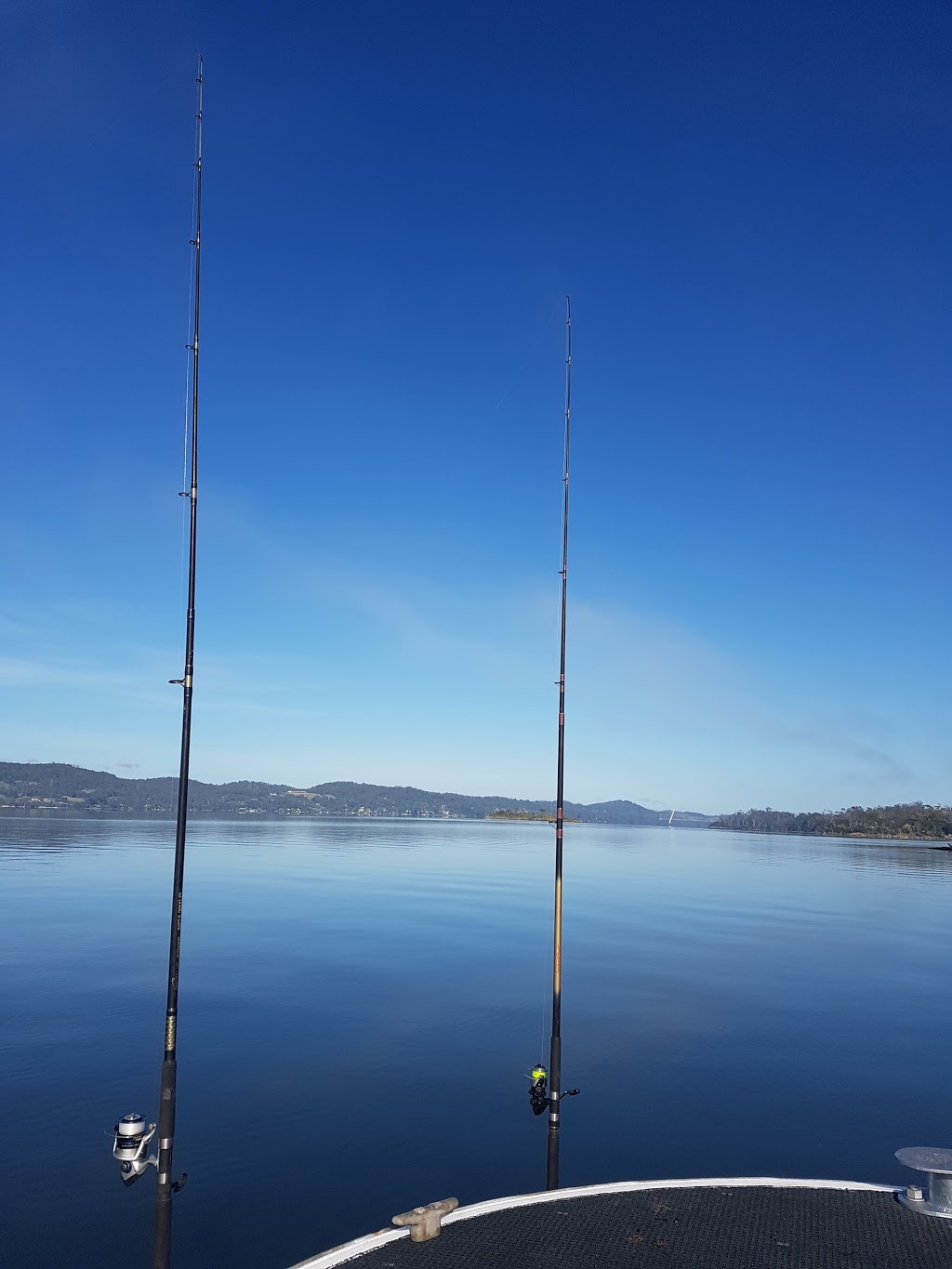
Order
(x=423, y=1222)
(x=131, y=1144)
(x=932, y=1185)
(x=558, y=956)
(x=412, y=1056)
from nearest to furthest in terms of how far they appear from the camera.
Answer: (x=423, y=1222)
(x=932, y=1185)
(x=131, y=1144)
(x=558, y=956)
(x=412, y=1056)

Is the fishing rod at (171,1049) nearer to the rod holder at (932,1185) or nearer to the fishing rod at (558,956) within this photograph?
the fishing rod at (558,956)

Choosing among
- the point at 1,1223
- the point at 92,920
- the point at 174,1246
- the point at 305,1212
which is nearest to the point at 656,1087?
the point at 305,1212

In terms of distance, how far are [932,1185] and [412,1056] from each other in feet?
41.7

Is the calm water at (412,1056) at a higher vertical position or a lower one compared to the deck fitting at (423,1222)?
lower

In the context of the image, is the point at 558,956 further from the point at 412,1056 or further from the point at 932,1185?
the point at 412,1056

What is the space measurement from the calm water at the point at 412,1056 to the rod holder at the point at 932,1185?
21.9ft

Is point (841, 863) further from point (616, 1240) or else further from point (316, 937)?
point (616, 1240)

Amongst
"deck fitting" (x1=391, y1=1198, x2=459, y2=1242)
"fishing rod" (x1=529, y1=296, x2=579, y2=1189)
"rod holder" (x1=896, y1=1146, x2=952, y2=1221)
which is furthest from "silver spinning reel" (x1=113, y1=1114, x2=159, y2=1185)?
"rod holder" (x1=896, y1=1146, x2=952, y2=1221)

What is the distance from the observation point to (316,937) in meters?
31.5

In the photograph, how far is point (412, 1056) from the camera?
1731 cm

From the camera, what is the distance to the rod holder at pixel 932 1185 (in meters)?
6.08

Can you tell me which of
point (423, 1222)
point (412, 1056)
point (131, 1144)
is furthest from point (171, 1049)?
point (412, 1056)

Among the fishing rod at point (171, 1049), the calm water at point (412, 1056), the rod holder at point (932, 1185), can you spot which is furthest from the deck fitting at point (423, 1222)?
the calm water at point (412, 1056)

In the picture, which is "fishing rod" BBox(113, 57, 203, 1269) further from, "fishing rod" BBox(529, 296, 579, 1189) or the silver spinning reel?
"fishing rod" BBox(529, 296, 579, 1189)
